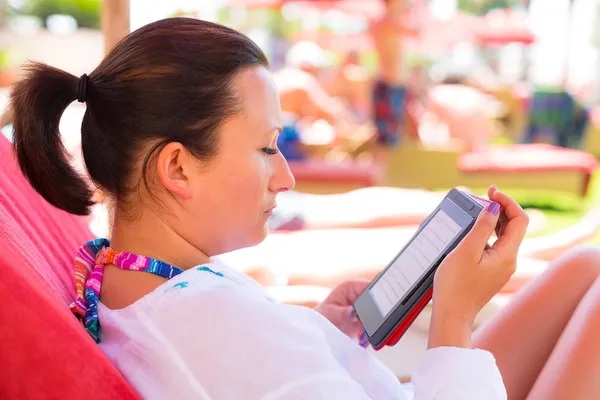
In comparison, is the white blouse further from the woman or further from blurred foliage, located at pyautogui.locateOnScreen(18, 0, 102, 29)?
blurred foliage, located at pyautogui.locateOnScreen(18, 0, 102, 29)

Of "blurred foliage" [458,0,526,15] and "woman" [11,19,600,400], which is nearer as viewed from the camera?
"woman" [11,19,600,400]

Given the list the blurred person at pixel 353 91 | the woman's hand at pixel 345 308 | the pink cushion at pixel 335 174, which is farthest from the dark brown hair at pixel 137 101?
the blurred person at pixel 353 91

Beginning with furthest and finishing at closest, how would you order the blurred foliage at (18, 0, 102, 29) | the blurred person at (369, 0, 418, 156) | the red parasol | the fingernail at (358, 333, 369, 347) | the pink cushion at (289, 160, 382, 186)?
the blurred foliage at (18, 0, 102, 29) < the red parasol < the blurred person at (369, 0, 418, 156) < the pink cushion at (289, 160, 382, 186) < the fingernail at (358, 333, 369, 347)

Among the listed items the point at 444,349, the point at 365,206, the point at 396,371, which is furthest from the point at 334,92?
the point at 444,349

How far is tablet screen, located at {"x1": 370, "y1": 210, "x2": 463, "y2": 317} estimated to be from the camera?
1186 mm

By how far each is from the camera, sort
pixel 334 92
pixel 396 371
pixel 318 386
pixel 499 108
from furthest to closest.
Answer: pixel 499 108 → pixel 334 92 → pixel 396 371 → pixel 318 386

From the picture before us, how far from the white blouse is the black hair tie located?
1.16 feet

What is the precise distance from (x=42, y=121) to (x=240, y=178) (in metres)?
0.35

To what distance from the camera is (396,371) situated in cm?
185

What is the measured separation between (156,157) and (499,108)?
13020 mm

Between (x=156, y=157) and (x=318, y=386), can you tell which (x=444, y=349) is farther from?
(x=156, y=157)

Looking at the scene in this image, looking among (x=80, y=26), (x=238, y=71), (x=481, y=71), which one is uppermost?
(x=238, y=71)

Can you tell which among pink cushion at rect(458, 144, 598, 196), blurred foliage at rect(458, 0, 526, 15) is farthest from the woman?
blurred foliage at rect(458, 0, 526, 15)

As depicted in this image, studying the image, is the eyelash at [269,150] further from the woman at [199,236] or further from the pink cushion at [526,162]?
the pink cushion at [526,162]
